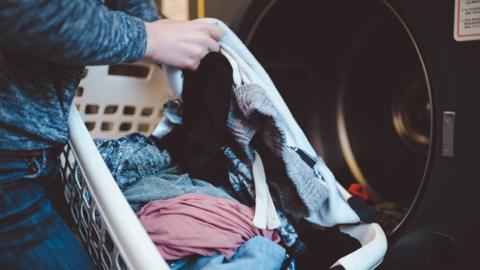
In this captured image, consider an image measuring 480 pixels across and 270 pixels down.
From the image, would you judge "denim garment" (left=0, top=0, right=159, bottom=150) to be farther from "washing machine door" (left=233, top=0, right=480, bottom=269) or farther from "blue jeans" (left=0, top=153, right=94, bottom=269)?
"washing machine door" (left=233, top=0, right=480, bottom=269)

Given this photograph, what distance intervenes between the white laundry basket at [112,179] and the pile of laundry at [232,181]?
60 mm

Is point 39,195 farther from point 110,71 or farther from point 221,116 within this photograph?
point 110,71

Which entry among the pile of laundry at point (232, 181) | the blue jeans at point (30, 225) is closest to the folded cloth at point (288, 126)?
the pile of laundry at point (232, 181)

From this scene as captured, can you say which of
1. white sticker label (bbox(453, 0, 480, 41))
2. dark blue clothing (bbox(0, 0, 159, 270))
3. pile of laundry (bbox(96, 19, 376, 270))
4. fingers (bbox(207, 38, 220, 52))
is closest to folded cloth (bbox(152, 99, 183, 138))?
pile of laundry (bbox(96, 19, 376, 270))

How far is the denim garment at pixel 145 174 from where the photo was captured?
0.65 metres

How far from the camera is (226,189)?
70 centimetres

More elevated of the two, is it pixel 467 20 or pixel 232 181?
pixel 467 20

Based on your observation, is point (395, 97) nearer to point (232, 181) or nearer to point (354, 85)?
point (354, 85)

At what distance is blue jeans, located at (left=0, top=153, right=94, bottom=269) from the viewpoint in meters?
0.52

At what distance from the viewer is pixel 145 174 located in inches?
28.1

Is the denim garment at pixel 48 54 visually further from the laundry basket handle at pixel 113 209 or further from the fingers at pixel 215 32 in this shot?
the fingers at pixel 215 32

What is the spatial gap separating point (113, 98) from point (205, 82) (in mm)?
430

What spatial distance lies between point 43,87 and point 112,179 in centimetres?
Answer: 14

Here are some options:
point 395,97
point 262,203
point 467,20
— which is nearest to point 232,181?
point 262,203
